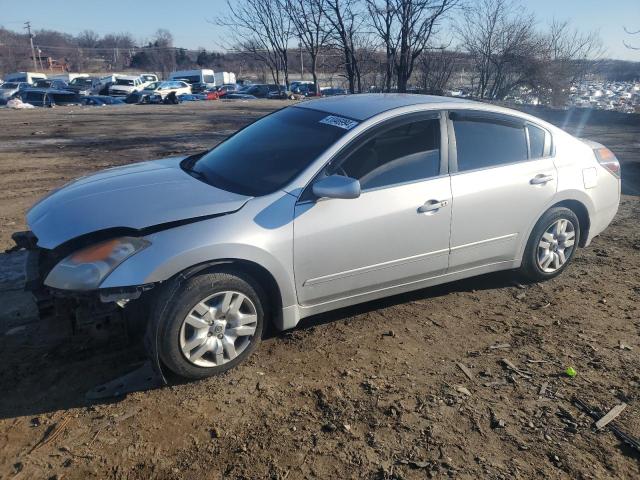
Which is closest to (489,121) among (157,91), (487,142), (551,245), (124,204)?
(487,142)

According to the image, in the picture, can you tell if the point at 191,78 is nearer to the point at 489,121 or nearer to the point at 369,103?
the point at 369,103

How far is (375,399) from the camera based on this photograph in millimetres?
3109

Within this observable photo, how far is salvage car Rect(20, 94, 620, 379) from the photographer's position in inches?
120

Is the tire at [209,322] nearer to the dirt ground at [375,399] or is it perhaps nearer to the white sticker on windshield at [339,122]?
the dirt ground at [375,399]

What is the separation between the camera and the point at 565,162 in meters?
4.64

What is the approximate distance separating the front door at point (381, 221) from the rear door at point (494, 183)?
0.14 m

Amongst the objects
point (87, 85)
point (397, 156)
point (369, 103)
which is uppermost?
point (369, 103)

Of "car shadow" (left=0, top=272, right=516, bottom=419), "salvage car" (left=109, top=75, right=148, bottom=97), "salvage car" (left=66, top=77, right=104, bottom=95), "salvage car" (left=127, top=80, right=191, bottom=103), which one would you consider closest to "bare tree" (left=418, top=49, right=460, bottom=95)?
Answer: "salvage car" (left=127, top=80, right=191, bottom=103)

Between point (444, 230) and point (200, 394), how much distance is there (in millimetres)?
2071

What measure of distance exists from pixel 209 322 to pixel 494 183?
2456 millimetres

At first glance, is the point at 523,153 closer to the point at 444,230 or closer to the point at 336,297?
the point at 444,230

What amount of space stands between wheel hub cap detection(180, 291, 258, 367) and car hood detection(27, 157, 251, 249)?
535 mm

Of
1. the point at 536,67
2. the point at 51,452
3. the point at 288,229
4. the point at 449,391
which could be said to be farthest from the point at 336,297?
the point at 536,67

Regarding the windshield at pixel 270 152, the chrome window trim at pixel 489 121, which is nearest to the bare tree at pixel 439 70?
the chrome window trim at pixel 489 121
